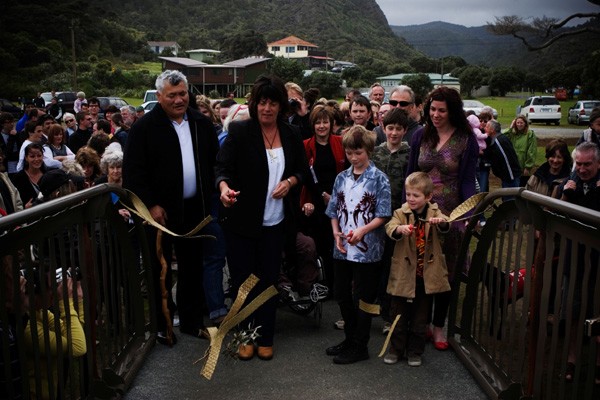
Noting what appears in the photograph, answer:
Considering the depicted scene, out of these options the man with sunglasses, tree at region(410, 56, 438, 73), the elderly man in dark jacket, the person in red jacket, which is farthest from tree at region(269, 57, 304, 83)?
the person in red jacket

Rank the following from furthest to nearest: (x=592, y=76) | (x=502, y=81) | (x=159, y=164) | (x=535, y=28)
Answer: (x=502, y=81)
(x=592, y=76)
(x=535, y=28)
(x=159, y=164)

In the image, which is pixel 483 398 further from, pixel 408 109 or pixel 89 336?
pixel 408 109

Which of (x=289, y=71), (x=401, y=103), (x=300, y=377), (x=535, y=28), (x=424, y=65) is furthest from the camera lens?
(x=424, y=65)

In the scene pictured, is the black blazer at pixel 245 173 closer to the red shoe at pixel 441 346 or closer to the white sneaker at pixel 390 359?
the white sneaker at pixel 390 359

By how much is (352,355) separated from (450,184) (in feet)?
5.12

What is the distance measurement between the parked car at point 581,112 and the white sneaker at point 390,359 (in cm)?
3364

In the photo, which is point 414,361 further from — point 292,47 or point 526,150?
point 292,47

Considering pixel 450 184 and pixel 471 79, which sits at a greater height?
pixel 471 79

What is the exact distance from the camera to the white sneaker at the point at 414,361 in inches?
176

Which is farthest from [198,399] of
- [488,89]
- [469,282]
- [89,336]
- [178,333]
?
[488,89]

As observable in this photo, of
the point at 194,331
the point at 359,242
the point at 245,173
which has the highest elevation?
the point at 245,173

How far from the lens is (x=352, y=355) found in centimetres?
455

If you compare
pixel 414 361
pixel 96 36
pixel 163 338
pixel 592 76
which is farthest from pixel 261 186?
pixel 96 36

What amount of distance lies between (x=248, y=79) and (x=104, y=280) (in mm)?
99861
